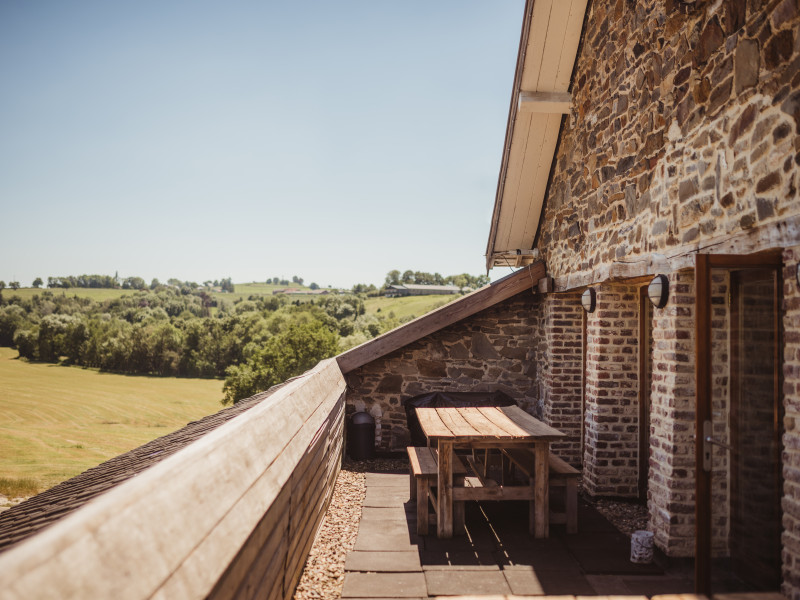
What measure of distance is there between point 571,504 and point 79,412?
49.6m

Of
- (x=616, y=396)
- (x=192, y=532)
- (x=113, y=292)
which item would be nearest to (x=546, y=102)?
(x=616, y=396)

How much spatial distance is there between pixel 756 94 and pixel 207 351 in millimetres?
61962

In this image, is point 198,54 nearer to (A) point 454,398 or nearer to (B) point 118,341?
(A) point 454,398

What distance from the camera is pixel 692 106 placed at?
402cm

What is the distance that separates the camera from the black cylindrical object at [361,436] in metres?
7.64

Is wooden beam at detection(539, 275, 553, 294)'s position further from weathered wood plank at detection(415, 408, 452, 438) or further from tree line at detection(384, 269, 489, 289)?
tree line at detection(384, 269, 489, 289)

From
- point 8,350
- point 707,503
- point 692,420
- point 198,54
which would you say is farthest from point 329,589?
point 8,350

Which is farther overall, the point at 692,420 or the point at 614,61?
the point at 614,61

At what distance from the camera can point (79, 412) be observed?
145 feet

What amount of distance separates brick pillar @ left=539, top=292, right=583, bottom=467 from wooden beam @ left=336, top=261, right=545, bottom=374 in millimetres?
777

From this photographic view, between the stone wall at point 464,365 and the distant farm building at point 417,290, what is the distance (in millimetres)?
76109

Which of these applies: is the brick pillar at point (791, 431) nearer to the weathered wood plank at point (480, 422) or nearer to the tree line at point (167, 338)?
the weathered wood plank at point (480, 422)

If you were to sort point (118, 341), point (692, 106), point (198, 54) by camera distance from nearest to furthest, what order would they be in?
point (692, 106) → point (198, 54) → point (118, 341)

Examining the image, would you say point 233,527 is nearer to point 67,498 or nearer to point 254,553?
point 254,553
